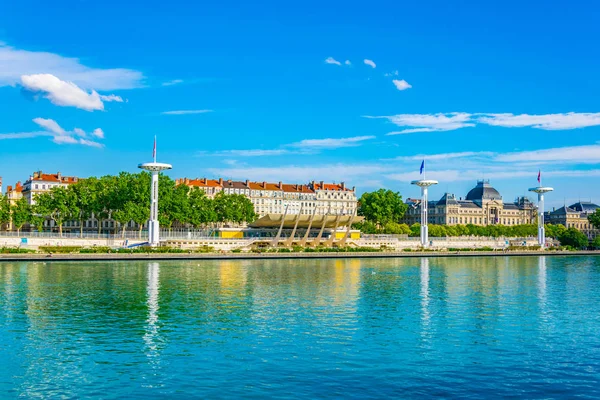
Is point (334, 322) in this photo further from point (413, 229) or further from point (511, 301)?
point (413, 229)

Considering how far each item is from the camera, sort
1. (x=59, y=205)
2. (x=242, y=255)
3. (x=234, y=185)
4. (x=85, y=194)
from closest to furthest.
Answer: (x=242, y=255) < (x=59, y=205) < (x=85, y=194) < (x=234, y=185)

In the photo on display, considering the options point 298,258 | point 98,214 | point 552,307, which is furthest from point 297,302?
point 98,214

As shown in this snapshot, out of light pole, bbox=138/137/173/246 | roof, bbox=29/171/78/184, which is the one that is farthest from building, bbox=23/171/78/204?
light pole, bbox=138/137/173/246

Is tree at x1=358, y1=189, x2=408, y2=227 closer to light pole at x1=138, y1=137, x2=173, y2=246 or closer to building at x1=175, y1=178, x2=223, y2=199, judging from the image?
building at x1=175, y1=178, x2=223, y2=199

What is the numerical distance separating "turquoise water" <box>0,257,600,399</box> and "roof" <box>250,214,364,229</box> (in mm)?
64136

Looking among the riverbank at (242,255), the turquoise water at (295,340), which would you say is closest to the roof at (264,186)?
the riverbank at (242,255)

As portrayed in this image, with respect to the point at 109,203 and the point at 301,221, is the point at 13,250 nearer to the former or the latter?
the point at 109,203

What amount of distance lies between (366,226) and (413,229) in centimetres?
1634

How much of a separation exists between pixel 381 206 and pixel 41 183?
74.1 metres

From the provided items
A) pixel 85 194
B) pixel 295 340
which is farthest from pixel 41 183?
Result: pixel 295 340

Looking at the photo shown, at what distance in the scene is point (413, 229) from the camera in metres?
155

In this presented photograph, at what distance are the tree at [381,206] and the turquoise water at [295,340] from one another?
316 feet

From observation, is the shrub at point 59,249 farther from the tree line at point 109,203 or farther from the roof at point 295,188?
the roof at point 295,188

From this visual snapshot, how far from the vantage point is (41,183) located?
14750 centimetres
